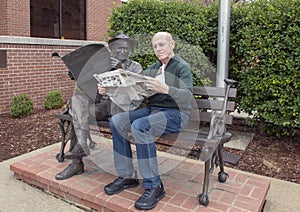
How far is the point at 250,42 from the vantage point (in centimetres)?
394

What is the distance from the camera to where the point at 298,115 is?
12.2ft

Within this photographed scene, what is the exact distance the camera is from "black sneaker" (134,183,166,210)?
2.20 meters

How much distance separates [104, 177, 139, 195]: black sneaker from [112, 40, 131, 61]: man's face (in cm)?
113

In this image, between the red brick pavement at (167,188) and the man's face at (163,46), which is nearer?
the red brick pavement at (167,188)

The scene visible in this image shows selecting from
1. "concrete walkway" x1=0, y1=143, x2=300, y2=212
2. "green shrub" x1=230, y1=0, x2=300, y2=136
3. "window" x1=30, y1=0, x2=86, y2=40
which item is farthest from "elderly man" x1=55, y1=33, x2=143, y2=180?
"window" x1=30, y1=0, x2=86, y2=40

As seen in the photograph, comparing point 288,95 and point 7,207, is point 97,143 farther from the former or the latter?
point 288,95

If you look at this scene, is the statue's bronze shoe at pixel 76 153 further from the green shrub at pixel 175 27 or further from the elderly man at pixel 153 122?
the green shrub at pixel 175 27

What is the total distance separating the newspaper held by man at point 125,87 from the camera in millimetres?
2311

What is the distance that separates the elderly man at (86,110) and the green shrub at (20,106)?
122 inches

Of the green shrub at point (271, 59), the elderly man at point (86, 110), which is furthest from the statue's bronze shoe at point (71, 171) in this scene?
the green shrub at point (271, 59)

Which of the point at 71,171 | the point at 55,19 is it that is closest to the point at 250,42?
the point at 71,171

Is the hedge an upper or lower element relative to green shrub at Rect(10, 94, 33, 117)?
upper

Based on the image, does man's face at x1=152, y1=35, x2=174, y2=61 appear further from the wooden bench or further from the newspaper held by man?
the wooden bench

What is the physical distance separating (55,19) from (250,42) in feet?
30.9
